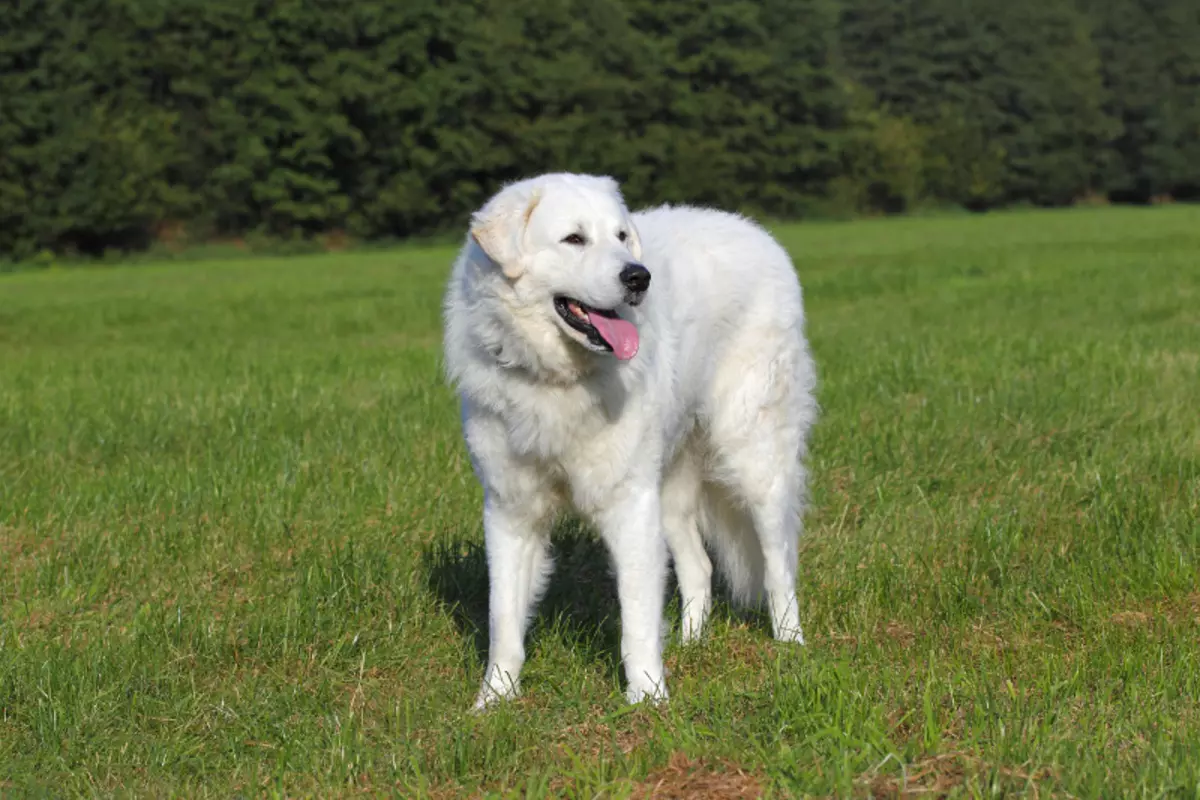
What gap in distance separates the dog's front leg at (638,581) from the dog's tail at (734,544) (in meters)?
1.03

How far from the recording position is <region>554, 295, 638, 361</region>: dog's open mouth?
4.47 m

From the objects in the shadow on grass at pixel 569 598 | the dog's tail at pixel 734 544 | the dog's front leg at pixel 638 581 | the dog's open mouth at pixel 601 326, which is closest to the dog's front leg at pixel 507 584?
the dog's front leg at pixel 638 581

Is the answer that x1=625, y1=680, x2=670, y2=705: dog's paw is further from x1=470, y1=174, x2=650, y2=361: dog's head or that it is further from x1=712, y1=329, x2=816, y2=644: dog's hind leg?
x1=470, y1=174, x2=650, y2=361: dog's head

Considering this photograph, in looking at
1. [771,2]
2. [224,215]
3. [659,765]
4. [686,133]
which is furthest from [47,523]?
[771,2]

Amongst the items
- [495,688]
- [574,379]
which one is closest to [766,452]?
[574,379]

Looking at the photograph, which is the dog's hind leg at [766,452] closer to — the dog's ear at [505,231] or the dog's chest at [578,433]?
the dog's chest at [578,433]

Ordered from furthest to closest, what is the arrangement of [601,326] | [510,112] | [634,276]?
[510,112] → [601,326] → [634,276]

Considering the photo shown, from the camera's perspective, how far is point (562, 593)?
19.4ft

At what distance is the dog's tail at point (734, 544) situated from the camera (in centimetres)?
567

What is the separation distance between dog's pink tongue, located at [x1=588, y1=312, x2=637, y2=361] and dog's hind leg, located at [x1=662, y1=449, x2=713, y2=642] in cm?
124

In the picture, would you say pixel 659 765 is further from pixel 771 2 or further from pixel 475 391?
pixel 771 2

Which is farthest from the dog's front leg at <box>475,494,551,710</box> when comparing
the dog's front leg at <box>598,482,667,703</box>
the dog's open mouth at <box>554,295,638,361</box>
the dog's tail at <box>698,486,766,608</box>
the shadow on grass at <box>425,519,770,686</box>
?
the dog's tail at <box>698,486,766,608</box>

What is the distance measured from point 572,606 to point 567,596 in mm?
111

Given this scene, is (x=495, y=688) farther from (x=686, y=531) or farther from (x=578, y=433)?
(x=686, y=531)
